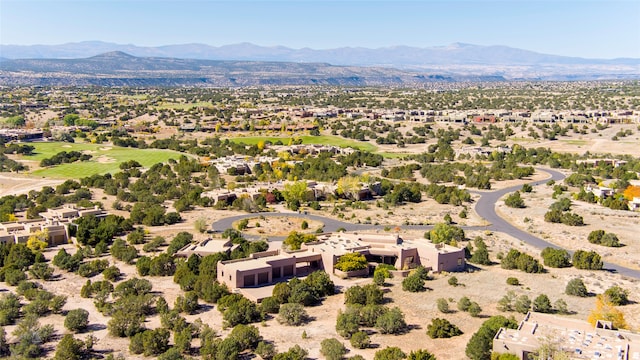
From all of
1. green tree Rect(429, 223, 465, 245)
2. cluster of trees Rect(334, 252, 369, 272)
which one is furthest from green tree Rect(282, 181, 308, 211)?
cluster of trees Rect(334, 252, 369, 272)

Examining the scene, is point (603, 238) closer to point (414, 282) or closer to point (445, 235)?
point (445, 235)

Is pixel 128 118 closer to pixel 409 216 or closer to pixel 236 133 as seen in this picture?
pixel 236 133

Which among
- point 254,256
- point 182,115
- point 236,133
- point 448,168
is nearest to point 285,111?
point 182,115

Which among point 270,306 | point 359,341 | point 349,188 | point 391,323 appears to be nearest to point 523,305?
point 391,323

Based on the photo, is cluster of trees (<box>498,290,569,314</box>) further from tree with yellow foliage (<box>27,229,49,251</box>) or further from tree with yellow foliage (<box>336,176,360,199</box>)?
tree with yellow foliage (<box>27,229,49,251</box>)

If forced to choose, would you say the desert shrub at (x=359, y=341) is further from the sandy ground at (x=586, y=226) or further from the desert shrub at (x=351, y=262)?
the sandy ground at (x=586, y=226)
